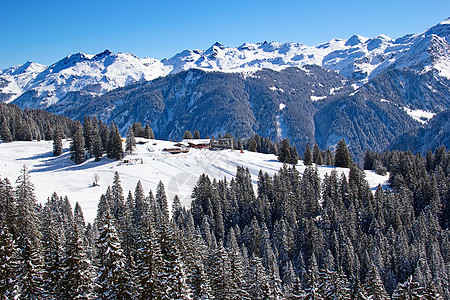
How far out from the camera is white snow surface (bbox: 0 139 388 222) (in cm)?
9631

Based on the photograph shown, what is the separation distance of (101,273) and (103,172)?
89.9 m

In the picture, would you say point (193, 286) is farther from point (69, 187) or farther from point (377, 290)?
point (69, 187)

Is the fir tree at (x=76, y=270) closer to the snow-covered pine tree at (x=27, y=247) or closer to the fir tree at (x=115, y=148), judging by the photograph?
the snow-covered pine tree at (x=27, y=247)

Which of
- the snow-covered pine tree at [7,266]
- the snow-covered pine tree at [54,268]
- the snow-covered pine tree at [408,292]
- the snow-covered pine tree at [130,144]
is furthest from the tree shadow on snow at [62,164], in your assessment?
the snow-covered pine tree at [408,292]

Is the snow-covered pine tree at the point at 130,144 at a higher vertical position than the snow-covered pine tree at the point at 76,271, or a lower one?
higher

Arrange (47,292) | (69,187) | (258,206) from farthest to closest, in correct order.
→ (69,187) → (258,206) → (47,292)

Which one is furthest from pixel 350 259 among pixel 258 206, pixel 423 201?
pixel 423 201

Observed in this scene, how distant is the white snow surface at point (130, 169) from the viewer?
96.3 metres

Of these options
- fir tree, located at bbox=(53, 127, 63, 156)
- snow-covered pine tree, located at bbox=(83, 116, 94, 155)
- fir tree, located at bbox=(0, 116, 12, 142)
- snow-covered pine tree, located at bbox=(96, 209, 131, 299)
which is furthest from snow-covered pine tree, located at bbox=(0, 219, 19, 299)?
fir tree, located at bbox=(0, 116, 12, 142)

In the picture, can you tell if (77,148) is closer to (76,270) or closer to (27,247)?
(27,247)

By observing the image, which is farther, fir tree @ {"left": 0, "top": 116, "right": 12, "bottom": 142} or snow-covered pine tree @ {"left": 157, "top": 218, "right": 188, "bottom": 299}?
fir tree @ {"left": 0, "top": 116, "right": 12, "bottom": 142}

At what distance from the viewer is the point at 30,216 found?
31297 millimetres

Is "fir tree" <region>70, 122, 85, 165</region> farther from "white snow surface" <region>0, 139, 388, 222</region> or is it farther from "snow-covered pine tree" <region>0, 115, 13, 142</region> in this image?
"snow-covered pine tree" <region>0, 115, 13, 142</region>

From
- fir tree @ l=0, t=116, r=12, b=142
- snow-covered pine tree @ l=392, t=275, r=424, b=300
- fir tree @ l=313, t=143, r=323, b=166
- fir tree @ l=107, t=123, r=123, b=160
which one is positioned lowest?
snow-covered pine tree @ l=392, t=275, r=424, b=300
